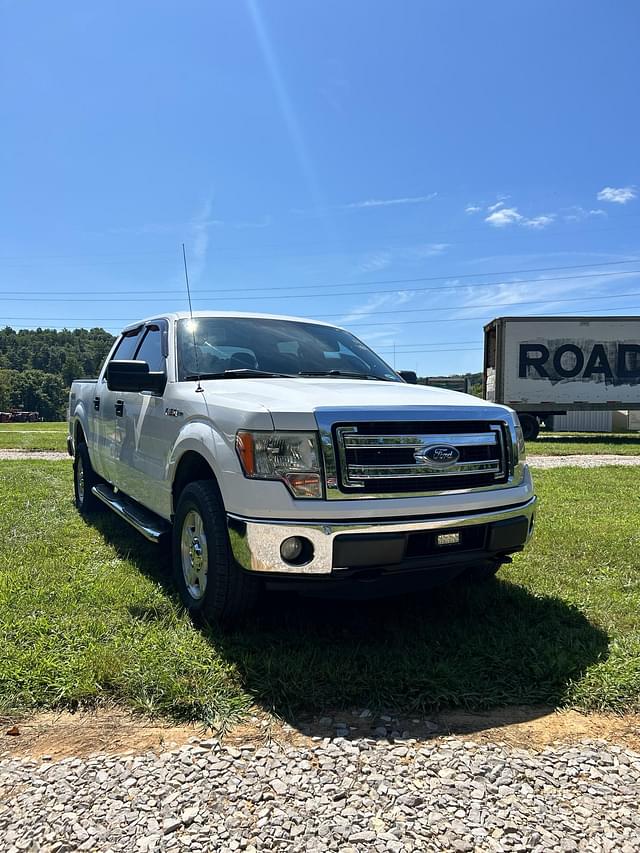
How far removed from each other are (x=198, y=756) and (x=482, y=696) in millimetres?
1253

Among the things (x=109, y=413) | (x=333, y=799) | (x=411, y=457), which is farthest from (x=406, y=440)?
(x=109, y=413)

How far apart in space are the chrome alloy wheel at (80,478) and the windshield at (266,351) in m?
3.01

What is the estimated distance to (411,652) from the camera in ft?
10.1

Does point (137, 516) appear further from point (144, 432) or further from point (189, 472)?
point (189, 472)

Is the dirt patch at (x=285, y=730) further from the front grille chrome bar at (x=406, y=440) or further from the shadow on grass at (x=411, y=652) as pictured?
the front grille chrome bar at (x=406, y=440)

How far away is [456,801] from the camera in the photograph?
2.05 m

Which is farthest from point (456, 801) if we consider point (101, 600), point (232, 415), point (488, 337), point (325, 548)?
point (488, 337)

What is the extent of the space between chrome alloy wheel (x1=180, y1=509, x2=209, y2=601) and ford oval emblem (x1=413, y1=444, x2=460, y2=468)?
1.23 meters

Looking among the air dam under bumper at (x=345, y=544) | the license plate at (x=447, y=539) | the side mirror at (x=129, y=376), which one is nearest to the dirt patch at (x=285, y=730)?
the air dam under bumper at (x=345, y=544)

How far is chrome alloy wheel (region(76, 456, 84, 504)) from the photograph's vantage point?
21.7ft

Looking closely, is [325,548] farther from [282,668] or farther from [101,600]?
[101,600]

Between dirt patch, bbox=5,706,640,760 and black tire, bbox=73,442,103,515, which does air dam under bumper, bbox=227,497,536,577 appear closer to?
dirt patch, bbox=5,706,640,760

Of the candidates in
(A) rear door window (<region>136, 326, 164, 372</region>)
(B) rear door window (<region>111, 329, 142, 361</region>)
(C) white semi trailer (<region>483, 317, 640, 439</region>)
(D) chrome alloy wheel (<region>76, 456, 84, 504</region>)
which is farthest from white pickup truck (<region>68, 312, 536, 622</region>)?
(C) white semi trailer (<region>483, 317, 640, 439</region>)

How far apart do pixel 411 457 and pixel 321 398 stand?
547 mm
